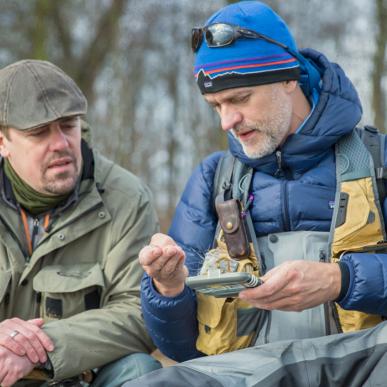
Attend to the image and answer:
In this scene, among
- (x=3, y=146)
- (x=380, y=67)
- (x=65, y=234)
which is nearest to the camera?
(x=65, y=234)

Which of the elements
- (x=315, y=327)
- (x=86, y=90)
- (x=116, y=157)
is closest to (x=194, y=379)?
(x=315, y=327)

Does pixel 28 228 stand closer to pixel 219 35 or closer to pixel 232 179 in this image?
pixel 232 179

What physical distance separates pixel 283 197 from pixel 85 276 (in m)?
1.18

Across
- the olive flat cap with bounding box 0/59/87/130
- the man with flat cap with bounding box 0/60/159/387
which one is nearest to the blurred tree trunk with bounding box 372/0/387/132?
the man with flat cap with bounding box 0/60/159/387

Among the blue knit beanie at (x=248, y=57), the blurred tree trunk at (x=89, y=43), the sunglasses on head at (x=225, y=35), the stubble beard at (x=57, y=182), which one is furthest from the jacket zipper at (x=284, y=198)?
the blurred tree trunk at (x=89, y=43)

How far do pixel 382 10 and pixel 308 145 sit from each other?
9.11 m

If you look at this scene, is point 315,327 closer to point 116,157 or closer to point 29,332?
point 29,332

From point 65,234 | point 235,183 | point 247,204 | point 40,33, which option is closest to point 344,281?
→ point 247,204

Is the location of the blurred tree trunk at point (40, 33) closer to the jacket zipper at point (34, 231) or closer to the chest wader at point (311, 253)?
the jacket zipper at point (34, 231)

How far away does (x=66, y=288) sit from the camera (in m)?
3.90

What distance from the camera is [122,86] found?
44.1 feet

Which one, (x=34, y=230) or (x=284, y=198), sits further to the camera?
(x=34, y=230)

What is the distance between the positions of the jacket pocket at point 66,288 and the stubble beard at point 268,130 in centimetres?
109

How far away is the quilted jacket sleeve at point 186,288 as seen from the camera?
11.0 feet
